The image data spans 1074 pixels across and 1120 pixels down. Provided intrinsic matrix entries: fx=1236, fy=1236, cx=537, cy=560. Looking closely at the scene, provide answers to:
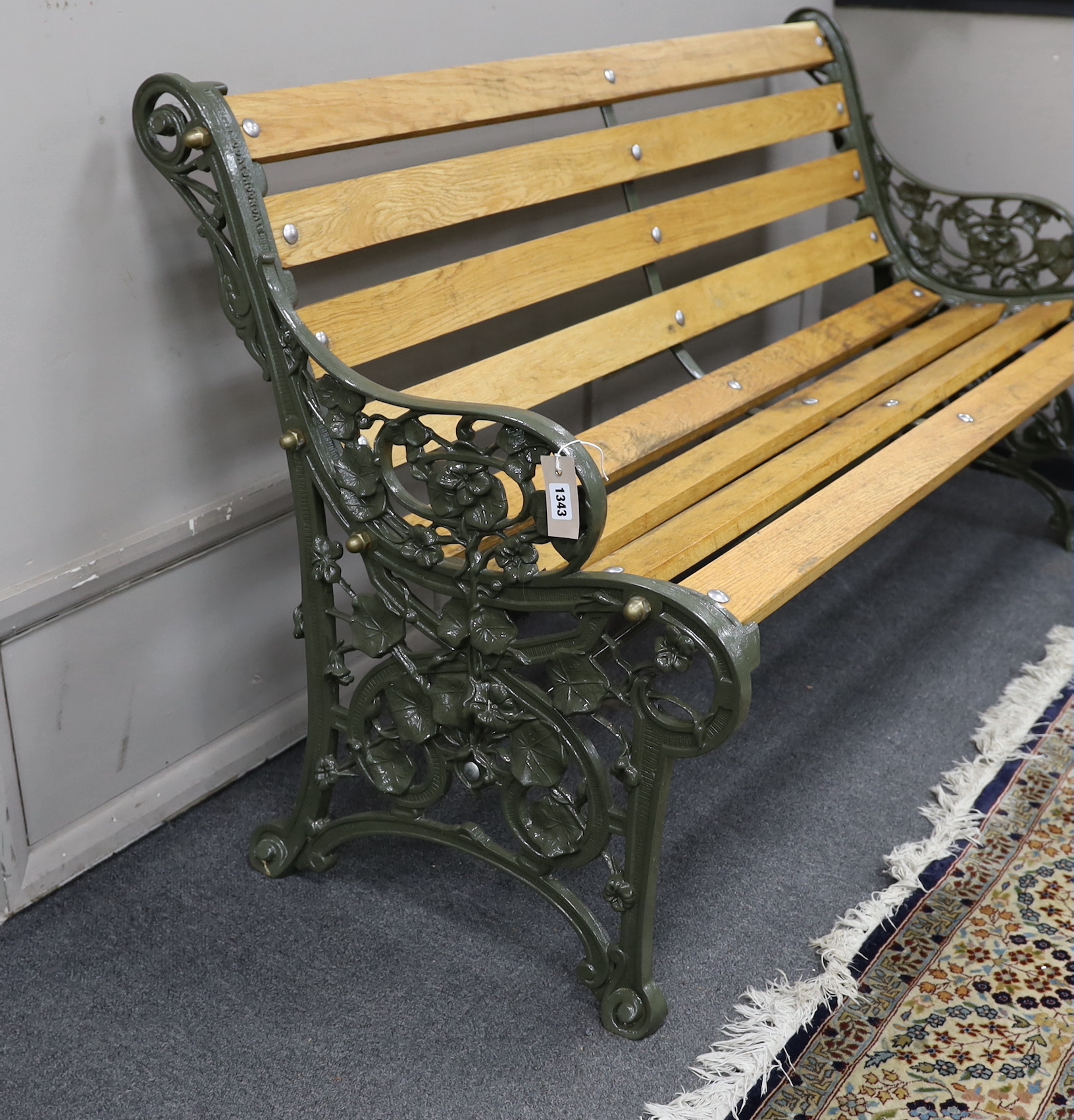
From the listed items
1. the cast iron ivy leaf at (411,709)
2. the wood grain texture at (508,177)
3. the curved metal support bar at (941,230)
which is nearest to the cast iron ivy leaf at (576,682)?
the cast iron ivy leaf at (411,709)

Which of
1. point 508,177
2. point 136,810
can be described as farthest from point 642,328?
point 136,810

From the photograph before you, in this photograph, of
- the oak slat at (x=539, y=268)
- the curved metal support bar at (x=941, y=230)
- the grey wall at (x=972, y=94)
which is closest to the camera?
the oak slat at (x=539, y=268)

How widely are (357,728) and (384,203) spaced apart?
0.76m

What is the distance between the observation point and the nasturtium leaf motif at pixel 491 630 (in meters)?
1.56

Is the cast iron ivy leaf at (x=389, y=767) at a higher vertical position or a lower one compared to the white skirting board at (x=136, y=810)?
→ higher

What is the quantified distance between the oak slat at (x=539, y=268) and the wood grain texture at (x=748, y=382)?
0.80 ft

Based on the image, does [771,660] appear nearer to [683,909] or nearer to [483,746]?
[683,909]

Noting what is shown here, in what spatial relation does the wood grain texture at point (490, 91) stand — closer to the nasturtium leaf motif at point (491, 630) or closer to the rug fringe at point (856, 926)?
the nasturtium leaf motif at point (491, 630)

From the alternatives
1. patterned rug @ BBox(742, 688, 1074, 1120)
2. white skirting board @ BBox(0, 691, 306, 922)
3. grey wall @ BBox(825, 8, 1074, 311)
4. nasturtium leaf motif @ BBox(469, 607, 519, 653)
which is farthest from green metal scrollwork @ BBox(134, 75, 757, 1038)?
grey wall @ BBox(825, 8, 1074, 311)

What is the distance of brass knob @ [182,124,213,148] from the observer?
1.55 m

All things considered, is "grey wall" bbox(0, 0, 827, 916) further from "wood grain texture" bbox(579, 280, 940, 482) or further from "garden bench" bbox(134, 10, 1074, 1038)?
"wood grain texture" bbox(579, 280, 940, 482)

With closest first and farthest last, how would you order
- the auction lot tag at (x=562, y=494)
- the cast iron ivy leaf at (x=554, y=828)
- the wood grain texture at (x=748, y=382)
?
→ the auction lot tag at (x=562, y=494)
the cast iron ivy leaf at (x=554, y=828)
the wood grain texture at (x=748, y=382)

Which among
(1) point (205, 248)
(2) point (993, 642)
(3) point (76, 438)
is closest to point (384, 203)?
(1) point (205, 248)

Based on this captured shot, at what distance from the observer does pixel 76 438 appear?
1.77m
